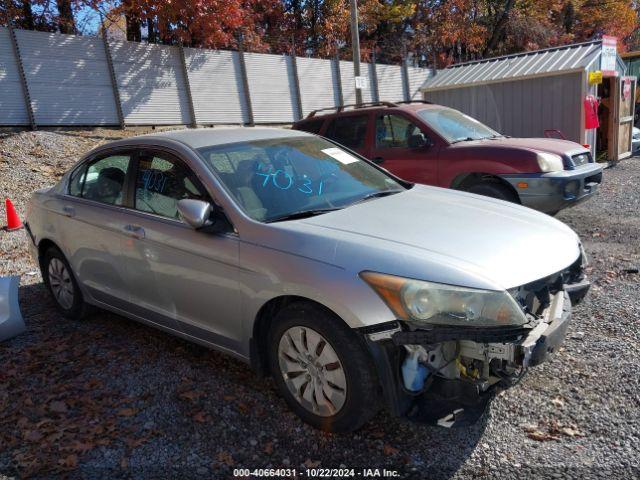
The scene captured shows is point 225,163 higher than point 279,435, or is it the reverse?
point 225,163

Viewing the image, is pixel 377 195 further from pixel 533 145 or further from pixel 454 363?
pixel 533 145

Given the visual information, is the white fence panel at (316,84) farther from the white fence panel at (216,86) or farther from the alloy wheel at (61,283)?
the alloy wheel at (61,283)

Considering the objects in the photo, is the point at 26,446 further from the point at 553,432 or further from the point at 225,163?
the point at 553,432

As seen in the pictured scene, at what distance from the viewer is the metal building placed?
1161cm

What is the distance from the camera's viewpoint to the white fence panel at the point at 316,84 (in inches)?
765

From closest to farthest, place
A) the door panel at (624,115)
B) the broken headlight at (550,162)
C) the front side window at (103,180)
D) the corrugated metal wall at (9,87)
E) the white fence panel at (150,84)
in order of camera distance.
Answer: the front side window at (103,180)
the broken headlight at (550,162)
the corrugated metal wall at (9,87)
the door panel at (624,115)
the white fence panel at (150,84)

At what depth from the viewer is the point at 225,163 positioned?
12.0 feet

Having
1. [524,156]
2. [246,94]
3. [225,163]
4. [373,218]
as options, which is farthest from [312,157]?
[246,94]

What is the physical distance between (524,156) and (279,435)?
484 cm

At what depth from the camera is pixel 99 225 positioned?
420 centimetres

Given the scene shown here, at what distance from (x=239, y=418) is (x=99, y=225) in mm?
1905

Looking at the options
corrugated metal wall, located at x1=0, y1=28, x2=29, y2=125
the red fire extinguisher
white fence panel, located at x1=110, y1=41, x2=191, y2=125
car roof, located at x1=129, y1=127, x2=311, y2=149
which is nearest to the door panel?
the red fire extinguisher

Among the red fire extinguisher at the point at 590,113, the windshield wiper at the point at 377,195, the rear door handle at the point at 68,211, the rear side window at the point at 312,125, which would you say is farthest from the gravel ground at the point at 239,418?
the red fire extinguisher at the point at 590,113

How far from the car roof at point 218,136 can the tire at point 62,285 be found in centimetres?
141
